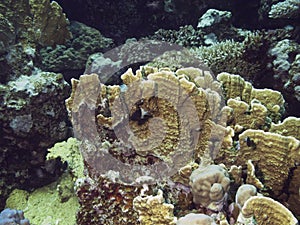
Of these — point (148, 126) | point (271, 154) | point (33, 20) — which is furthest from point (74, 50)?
point (271, 154)

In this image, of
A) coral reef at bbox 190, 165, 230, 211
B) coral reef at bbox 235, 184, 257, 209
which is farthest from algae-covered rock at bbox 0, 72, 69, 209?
coral reef at bbox 235, 184, 257, 209

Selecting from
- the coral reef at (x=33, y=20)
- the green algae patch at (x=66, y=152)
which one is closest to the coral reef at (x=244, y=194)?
the green algae patch at (x=66, y=152)

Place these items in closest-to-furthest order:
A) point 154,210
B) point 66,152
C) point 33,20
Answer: point 154,210 < point 66,152 < point 33,20

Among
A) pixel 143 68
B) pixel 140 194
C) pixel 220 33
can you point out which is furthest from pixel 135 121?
pixel 220 33

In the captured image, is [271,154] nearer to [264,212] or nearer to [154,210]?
[264,212]

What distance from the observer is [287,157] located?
207cm

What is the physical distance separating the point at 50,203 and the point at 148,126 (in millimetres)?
1865

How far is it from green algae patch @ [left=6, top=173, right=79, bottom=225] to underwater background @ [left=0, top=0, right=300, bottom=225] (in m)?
0.01

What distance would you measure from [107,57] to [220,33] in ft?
7.91

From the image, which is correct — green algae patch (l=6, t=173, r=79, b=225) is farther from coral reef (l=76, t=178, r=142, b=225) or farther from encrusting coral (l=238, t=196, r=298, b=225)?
encrusting coral (l=238, t=196, r=298, b=225)

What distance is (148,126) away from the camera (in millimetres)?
2357

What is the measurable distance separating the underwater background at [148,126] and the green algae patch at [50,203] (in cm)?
1

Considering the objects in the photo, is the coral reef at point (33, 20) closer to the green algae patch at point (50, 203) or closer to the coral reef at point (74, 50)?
the coral reef at point (74, 50)

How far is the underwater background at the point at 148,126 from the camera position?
6.71ft
